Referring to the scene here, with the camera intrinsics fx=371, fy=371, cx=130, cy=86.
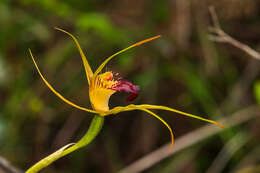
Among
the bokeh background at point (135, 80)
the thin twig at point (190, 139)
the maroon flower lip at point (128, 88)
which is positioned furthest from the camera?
the bokeh background at point (135, 80)

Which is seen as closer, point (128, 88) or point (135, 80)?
point (128, 88)

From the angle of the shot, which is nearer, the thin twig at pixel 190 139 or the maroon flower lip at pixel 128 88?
the maroon flower lip at pixel 128 88

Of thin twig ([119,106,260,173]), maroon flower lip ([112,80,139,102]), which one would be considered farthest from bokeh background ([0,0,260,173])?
maroon flower lip ([112,80,139,102])

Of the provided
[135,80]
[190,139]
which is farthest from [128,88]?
[135,80]

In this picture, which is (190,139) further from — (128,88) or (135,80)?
(128,88)

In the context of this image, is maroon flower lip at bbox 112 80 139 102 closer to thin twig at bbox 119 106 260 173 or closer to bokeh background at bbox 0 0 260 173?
thin twig at bbox 119 106 260 173

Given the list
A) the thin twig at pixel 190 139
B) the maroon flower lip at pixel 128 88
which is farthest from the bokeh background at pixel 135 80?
the maroon flower lip at pixel 128 88

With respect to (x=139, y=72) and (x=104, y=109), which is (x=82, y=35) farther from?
(x=104, y=109)

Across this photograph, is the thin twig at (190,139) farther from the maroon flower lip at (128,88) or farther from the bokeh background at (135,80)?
the maroon flower lip at (128,88)
